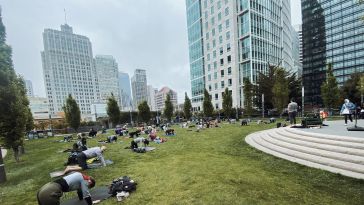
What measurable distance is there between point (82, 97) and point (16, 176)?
138534mm

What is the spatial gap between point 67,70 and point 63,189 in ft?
496

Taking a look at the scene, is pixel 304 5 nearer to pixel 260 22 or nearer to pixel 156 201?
pixel 260 22

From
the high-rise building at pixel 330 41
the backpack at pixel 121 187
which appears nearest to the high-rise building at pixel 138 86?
the high-rise building at pixel 330 41

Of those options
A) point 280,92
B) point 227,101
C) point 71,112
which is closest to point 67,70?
point 71,112

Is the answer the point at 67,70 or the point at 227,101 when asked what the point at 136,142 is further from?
the point at 67,70

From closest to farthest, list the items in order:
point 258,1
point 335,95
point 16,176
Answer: point 16,176
point 335,95
point 258,1

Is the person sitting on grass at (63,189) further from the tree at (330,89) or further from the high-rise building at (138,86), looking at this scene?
the high-rise building at (138,86)

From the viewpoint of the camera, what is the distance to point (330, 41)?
335ft

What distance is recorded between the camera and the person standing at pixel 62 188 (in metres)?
4.10

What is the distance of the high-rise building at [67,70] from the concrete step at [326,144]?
132271 millimetres

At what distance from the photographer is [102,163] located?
9016mm

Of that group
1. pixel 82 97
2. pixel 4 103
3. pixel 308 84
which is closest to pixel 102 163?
pixel 4 103

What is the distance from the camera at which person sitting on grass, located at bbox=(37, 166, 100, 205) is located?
410 cm

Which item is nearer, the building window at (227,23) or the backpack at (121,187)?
the backpack at (121,187)
